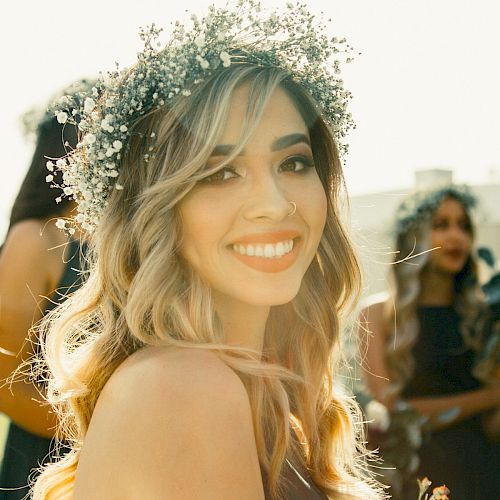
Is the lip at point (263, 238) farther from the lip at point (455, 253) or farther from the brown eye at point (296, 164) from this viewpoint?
the lip at point (455, 253)

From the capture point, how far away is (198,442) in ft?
5.74

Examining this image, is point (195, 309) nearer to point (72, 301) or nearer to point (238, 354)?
point (238, 354)

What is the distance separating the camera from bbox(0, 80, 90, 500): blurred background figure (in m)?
3.15

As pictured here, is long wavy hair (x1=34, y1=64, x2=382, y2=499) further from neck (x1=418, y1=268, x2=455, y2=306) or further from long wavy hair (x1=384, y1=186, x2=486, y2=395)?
neck (x1=418, y1=268, x2=455, y2=306)

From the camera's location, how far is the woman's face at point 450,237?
4289 millimetres

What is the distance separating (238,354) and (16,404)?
1.24m

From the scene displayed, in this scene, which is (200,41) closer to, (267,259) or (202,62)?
(202,62)

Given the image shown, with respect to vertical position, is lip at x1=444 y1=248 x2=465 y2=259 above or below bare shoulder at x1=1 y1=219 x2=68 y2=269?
below

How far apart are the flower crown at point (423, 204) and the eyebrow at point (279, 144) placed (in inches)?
78.0

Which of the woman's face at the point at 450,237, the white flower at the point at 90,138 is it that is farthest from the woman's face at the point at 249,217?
the woman's face at the point at 450,237

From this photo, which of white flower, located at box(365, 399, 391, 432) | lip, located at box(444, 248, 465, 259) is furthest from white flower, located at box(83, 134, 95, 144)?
lip, located at box(444, 248, 465, 259)

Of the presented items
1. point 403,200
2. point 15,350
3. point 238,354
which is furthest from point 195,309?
point 403,200

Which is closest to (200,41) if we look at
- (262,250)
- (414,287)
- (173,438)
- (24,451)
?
(262,250)

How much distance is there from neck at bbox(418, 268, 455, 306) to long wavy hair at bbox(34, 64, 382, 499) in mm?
1594
